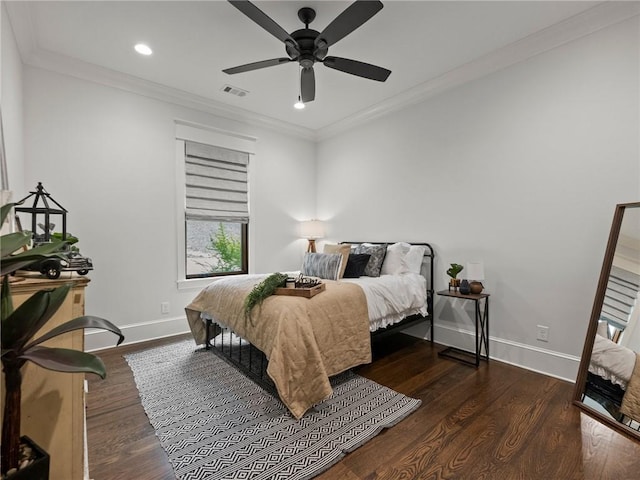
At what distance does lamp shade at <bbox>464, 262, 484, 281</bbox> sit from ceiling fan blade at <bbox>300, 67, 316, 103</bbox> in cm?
222

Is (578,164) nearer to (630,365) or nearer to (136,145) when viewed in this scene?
(630,365)

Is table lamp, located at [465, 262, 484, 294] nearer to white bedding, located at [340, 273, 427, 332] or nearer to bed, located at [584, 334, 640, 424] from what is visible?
white bedding, located at [340, 273, 427, 332]

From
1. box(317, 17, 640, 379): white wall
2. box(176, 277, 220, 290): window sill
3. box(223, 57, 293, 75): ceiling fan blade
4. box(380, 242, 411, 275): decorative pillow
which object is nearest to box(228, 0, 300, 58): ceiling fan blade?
box(223, 57, 293, 75): ceiling fan blade

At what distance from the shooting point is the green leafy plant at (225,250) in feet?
14.1

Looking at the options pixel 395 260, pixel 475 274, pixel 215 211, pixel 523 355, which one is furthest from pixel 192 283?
pixel 523 355

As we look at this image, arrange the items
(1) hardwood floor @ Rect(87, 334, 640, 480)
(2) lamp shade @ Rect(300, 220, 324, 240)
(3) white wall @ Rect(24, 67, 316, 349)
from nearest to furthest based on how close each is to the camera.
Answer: (1) hardwood floor @ Rect(87, 334, 640, 480)
(3) white wall @ Rect(24, 67, 316, 349)
(2) lamp shade @ Rect(300, 220, 324, 240)

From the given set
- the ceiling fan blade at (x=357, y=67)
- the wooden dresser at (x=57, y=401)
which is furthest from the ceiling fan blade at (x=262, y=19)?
the wooden dresser at (x=57, y=401)

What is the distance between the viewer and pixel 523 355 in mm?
2879

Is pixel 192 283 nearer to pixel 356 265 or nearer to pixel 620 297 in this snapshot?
pixel 356 265

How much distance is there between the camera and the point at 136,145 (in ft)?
11.7

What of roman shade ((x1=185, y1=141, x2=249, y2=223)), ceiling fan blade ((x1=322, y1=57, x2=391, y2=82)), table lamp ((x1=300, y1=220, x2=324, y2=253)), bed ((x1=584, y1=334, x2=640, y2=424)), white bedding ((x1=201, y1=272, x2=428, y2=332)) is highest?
ceiling fan blade ((x1=322, y1=57, x2=391, y2=82))

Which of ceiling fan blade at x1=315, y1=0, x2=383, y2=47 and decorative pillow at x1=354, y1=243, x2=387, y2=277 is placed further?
decorative pillow at x1=354, y1=243, x2=387, y2=277

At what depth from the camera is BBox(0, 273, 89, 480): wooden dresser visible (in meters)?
1.20

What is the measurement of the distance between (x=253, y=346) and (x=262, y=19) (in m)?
2.43
